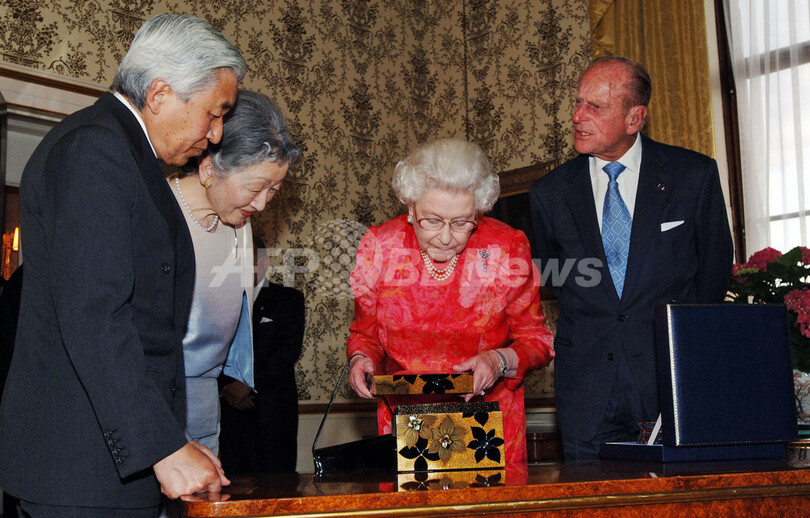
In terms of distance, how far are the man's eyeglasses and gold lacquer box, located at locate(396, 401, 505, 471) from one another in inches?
28.1

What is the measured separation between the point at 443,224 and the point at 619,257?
60cm

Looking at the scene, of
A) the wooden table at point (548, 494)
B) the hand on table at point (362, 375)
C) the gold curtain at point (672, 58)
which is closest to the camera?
the wooden table at point (548, 494)

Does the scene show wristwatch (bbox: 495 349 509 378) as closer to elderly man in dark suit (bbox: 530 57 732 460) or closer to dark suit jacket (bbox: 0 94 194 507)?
elderly man in dark suit (bbox: 530 57 732 460)

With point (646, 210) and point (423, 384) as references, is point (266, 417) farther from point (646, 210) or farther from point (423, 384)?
point (423, 384)

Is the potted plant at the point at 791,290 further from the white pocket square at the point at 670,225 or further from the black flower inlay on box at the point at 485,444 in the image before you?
the black flower inlay on box at the point at 485,444

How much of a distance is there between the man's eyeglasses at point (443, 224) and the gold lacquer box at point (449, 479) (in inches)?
33.1

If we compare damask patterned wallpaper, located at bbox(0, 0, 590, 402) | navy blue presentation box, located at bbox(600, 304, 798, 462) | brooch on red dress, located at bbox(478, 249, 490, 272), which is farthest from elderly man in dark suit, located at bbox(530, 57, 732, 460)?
damask patterned wallpaper, located at bbox(0, 0, 590, 402)

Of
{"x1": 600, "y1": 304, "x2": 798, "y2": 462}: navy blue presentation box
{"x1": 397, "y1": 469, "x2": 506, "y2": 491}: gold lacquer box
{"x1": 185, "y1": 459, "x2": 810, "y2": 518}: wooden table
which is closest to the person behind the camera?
{"x1": 185, "y1": 459, "x2": 810, "y2": 518}: wooden table

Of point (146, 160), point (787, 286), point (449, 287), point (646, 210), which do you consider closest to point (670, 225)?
point (646, 210)

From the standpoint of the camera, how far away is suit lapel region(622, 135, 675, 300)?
2.44m

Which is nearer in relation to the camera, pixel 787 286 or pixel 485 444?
pixel 485 444

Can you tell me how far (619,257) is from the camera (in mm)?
2508

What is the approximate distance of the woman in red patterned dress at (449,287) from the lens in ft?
7.55

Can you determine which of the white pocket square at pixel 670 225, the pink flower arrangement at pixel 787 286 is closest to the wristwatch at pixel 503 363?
the white pocket square at pixel 670 225
